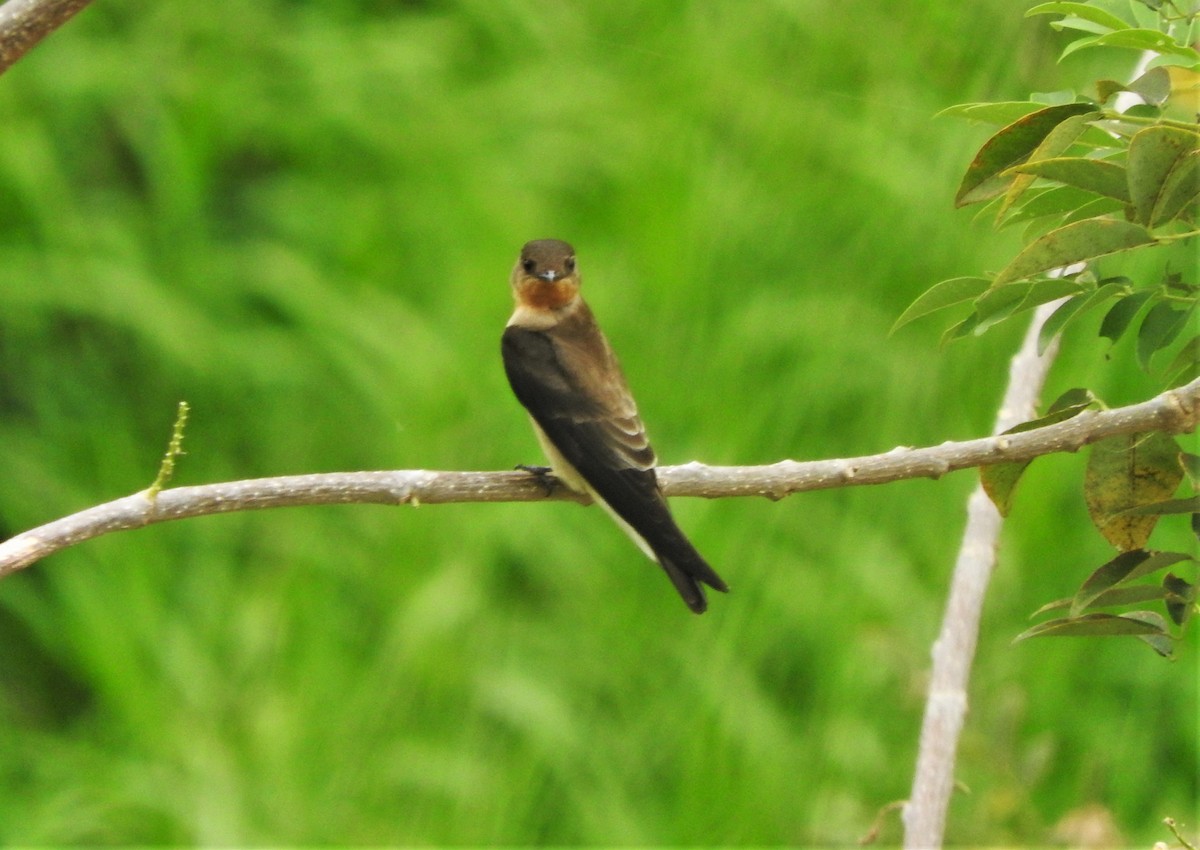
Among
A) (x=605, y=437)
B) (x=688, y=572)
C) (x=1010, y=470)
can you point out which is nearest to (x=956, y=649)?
(x=1010, y=470)

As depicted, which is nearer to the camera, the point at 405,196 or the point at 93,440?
the point at 93,440

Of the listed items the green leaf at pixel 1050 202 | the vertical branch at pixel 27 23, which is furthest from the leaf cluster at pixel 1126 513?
the vertical branch at pixel 27 23

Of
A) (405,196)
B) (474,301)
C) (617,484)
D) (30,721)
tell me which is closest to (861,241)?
(474,301)

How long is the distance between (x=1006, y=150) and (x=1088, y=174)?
Answer: 0.37ft

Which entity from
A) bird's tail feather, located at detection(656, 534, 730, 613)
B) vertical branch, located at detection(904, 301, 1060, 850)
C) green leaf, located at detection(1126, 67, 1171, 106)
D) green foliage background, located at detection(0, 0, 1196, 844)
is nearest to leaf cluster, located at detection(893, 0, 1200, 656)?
green leaf, located at detection(1126, 67, 1171, 106)

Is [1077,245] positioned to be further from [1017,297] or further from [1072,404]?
[1072,404]

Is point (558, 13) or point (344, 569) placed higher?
point (558, 13)

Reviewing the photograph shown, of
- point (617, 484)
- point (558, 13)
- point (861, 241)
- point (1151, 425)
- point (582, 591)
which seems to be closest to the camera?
point (1151, 425)

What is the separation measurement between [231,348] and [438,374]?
764 millimetres

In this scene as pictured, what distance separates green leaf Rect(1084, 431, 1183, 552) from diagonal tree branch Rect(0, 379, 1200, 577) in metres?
0.07

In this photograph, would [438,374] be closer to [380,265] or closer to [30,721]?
[380,265]

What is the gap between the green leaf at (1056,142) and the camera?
5.38 ft

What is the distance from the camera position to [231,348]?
504 cm

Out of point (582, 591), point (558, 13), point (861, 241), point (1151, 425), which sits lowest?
point (582, 591)
